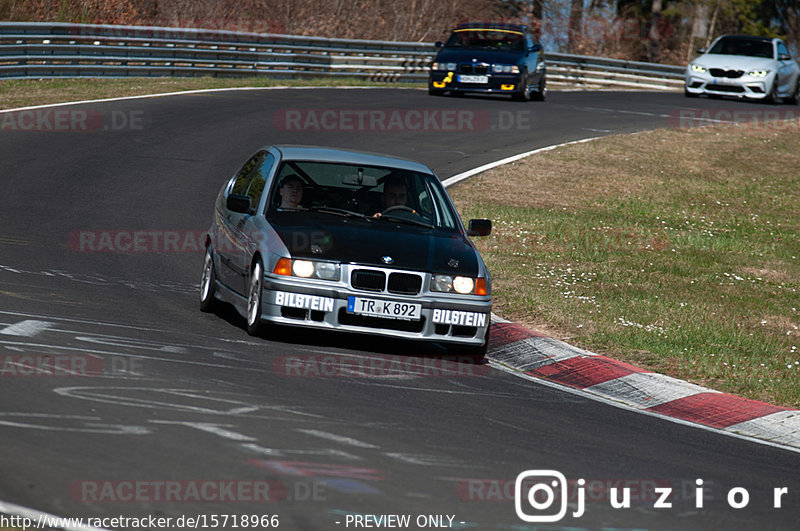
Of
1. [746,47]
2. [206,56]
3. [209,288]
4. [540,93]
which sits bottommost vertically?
[540,93]

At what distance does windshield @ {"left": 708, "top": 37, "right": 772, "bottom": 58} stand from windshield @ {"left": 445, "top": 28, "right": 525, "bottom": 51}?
6.97 m

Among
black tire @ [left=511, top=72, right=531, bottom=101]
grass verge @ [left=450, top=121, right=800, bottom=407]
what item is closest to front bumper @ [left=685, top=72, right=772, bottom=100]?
black tire @ [left=511, top=72, right=531, bottom=101]

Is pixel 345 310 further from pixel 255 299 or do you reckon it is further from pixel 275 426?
pixel 275 426

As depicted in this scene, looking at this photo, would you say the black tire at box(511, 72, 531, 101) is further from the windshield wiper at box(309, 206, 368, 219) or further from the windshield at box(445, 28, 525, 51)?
the windshield wiper at box(309, 206, 368, 219)

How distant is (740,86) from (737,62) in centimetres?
65

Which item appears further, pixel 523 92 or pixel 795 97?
pixel 795 97

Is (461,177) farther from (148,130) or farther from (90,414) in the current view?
(90,414)

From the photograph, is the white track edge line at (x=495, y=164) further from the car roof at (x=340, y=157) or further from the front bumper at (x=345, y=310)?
the front bumper at (x=345, y=310)

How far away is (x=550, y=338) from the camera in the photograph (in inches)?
399

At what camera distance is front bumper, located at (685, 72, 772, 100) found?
32469mm

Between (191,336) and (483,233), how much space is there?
2.58m

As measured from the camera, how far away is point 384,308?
914 centimetres

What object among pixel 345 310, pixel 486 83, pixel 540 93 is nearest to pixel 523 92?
pixel 486 83

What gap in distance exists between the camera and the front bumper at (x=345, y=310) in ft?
29.8
